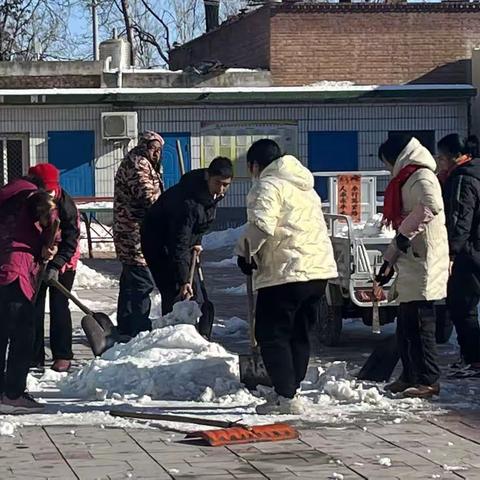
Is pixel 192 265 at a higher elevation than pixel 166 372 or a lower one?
higher

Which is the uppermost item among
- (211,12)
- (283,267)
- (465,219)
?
(211,12)

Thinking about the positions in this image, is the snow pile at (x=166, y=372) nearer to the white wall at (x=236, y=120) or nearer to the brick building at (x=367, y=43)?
the white wall at (x=236, y=120)

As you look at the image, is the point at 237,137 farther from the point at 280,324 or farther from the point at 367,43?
the point at 280,324

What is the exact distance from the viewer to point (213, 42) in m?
38.7

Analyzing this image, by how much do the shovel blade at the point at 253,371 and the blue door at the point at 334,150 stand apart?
71.1 ft

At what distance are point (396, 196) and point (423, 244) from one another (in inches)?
15.9

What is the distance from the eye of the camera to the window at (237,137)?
2997 cm

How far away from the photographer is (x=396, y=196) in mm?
8828

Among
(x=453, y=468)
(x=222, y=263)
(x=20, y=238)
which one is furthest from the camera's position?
(x=222, y=263)

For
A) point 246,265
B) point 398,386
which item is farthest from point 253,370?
point 398,386

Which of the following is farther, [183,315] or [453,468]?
[183,315]

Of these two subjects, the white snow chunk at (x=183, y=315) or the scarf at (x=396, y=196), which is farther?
the white snow chunk at (x=183, y=315)

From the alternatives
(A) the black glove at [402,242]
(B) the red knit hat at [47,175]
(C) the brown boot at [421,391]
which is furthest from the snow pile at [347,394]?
(B) the red knit hat at [47,175]

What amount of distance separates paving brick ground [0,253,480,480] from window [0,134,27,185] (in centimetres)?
2265
